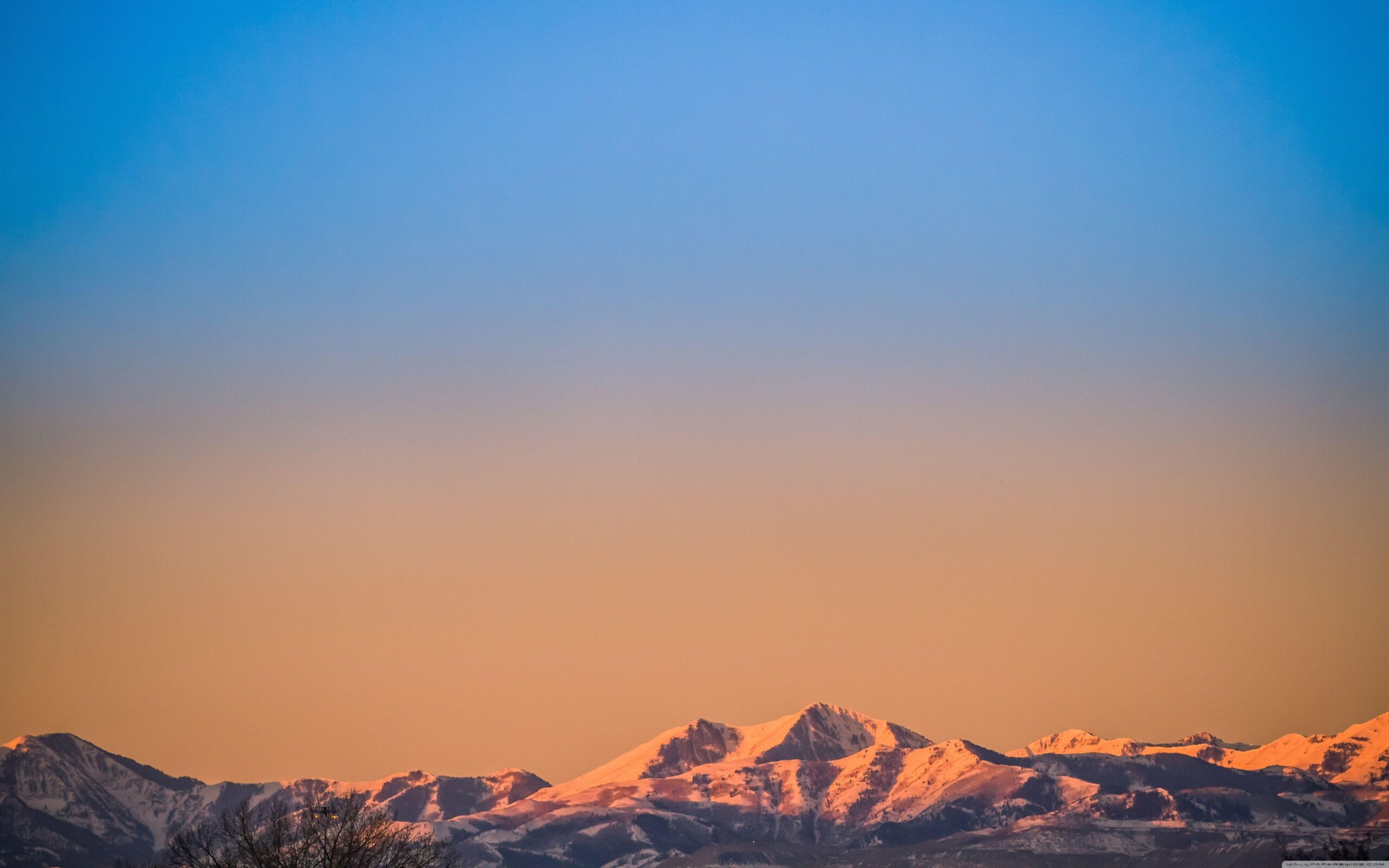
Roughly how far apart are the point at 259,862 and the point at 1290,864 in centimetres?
7288

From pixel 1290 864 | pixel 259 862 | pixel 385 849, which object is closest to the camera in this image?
pixel 259 862

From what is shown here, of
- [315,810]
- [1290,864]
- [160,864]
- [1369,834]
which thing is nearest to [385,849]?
[315,810]

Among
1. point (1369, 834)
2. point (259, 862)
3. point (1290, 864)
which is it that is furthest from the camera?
point (1369, 834)

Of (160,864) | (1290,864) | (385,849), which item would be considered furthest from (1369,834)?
(160,864)

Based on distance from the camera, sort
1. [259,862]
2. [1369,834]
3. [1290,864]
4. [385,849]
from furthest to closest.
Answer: [1369,834] → [1290,864] → [385,849] → [259,862]

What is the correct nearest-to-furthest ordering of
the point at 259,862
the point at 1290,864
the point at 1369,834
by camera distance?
1. the point at 259,862
2. the point at 1290,864
3. the point at 1369,834

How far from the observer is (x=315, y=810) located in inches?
3971

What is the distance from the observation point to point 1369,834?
6309 inches

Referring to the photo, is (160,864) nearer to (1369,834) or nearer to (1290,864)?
(1290,864)

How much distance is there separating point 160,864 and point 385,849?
22323 millimetres

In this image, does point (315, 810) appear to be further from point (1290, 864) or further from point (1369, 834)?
point (1369, 834)

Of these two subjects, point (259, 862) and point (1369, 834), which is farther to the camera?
point (1369, 834)

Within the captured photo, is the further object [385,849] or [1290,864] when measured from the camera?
[1290,864]

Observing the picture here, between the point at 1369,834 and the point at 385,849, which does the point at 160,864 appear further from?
the point at 1369,834
